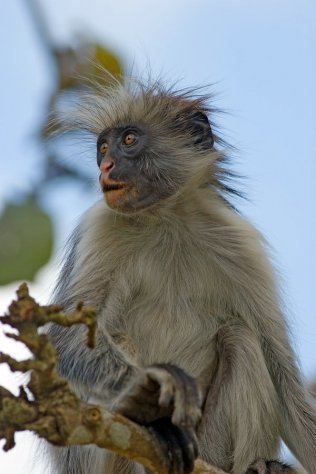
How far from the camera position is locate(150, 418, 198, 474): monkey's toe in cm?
421

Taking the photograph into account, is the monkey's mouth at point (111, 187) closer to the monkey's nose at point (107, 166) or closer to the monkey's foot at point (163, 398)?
the monkey's nose at point (107, 166)

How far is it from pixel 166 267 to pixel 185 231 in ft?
1.14

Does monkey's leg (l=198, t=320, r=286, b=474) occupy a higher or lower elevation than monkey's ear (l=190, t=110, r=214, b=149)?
lower

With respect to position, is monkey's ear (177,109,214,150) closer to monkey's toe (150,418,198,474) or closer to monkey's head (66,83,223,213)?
monkey's head (66,83,223,213)

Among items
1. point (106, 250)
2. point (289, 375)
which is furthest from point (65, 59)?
point (289, 375)

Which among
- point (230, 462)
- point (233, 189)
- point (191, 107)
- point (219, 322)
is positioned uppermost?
point (191, 107)

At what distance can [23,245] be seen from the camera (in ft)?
8.93

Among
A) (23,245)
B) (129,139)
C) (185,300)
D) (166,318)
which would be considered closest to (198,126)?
(129,139)

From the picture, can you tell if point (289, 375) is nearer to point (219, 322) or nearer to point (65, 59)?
point (219, 322)

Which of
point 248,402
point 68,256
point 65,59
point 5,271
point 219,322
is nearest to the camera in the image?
point 5,271

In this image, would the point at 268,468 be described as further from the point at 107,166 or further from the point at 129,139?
the point at 129,139

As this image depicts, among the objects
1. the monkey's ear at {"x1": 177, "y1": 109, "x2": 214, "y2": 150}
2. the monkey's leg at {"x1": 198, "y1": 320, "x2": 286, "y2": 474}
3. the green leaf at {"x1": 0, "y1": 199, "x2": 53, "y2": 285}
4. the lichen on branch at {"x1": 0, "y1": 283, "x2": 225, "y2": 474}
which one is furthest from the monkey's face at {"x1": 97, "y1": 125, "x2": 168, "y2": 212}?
the green leaf at {"x1": 0, "y1": 199, "x2": 53, "y2": 285}

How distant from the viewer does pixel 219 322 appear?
6238 mm

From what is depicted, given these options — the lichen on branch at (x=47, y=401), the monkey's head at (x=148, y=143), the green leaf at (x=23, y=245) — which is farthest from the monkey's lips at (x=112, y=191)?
the green leaf at (x=23, y=245)
